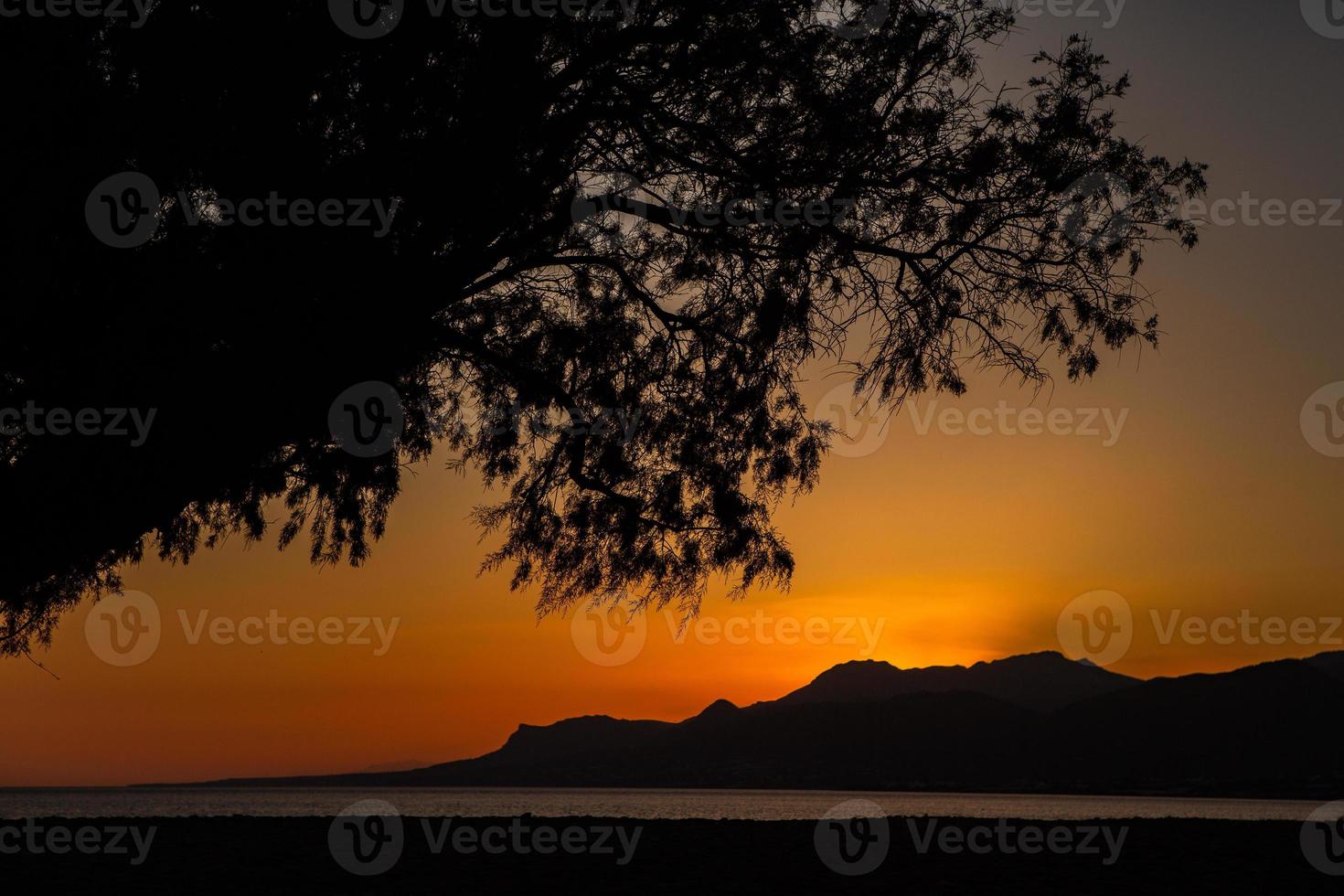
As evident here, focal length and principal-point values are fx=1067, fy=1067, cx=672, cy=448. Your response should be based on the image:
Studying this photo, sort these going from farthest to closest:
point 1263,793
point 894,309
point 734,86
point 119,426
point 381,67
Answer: point 1263,793 < point 894,309 < point 734,86 < point 381,67 < point 119,426

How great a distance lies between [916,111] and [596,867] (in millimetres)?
6792

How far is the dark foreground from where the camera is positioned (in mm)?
8133

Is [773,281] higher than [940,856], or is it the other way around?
[773,281]

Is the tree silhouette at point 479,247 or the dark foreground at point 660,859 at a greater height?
the tree silhouette at point 479,247

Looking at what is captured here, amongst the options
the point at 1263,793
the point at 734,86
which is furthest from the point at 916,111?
the point at 1263,793

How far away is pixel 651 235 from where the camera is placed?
10008 mm

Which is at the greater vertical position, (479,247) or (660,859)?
(479,247)

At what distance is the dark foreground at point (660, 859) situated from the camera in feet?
26.7

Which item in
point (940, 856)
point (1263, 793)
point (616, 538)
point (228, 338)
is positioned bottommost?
point (1263, 793)

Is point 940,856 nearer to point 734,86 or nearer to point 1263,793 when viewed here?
point 734,86

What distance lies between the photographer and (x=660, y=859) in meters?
9.21

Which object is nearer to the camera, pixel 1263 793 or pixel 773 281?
pixel 773 281

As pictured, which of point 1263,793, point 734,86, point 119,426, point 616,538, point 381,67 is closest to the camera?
point 119,426

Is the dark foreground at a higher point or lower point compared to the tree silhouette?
lower
